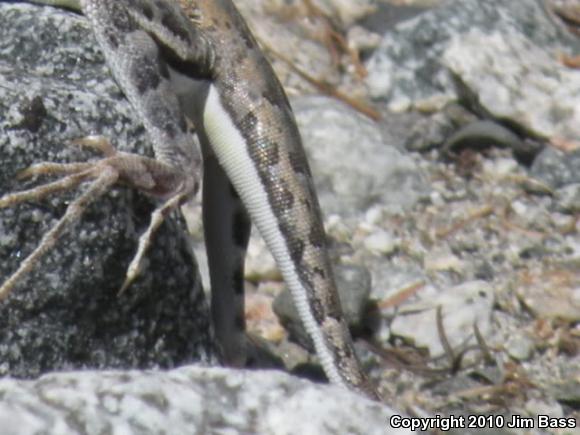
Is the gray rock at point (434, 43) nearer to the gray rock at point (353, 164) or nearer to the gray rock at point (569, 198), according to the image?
the gray rock at point (353, 164)

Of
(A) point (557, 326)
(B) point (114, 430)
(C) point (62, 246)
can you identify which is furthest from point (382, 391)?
(B) point (114, 430)

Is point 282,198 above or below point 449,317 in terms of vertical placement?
above

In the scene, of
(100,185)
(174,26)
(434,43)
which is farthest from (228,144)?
(434,43)

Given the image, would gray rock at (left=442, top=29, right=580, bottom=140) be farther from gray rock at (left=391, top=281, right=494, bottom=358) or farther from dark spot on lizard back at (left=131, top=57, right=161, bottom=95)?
dark spot on lizard back at (left=131, top=57, right=161, bottom=95)

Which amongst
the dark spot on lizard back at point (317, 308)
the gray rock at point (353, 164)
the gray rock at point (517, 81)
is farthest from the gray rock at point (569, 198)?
the dark spot on lizard back at point (317, 308)

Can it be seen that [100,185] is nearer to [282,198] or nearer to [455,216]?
[282,198]
